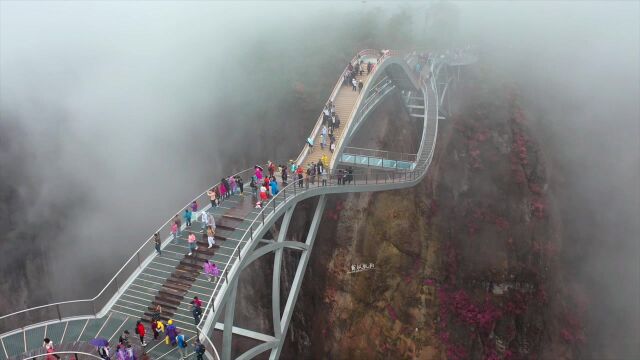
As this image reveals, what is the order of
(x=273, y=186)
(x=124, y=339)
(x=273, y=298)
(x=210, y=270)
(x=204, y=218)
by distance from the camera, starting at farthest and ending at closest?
(x=273, y=298), (x=273, y=186), (x=204, y=218), (x=210, y=270), (x=124, y=339)

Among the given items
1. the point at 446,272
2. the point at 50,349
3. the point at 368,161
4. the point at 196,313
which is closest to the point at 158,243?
the point at 196,313

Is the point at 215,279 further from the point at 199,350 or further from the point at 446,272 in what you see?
the point at 446,272

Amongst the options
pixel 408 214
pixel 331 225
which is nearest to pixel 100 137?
pixel 331 225

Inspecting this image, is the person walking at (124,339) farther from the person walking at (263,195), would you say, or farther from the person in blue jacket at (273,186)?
the person in blue jacket at (273,186)

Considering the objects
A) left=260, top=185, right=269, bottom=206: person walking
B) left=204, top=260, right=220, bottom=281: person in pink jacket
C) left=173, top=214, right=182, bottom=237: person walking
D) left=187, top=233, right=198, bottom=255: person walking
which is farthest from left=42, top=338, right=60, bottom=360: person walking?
left=260, top=185, right=269, bottom=206: person walking

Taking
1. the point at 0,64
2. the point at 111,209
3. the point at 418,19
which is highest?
the point at 418,19

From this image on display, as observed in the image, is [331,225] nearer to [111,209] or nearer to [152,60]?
[111,209]
